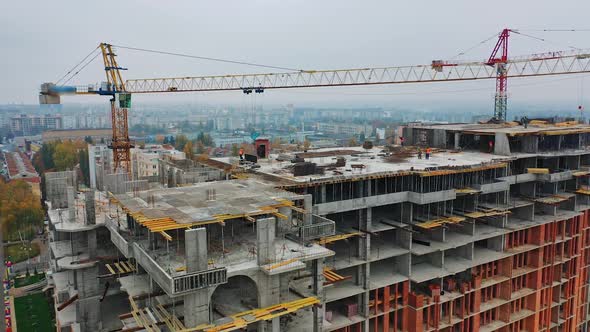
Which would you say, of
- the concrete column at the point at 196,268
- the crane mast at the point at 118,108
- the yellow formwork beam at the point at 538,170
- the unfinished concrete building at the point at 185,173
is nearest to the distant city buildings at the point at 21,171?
the crane mast at the point at 118,108

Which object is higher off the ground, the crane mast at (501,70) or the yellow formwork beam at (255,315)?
the crane mast at (501,70)

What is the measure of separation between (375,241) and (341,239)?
16.9 ft

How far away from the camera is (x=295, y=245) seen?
2722cm

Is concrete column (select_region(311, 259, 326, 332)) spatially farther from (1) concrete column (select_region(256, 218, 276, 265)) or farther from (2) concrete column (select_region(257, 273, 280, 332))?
(1) concrete column (select_region(256, 218, 276, 265))

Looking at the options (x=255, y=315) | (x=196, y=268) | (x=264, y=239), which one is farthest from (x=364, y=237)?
(x=196, y=268)

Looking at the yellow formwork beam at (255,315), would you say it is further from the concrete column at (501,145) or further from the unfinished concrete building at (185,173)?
the concrete column at (501,145)

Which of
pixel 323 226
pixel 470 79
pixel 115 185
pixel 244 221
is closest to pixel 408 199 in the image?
pixel 323 226

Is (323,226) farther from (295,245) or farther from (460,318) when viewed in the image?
(460,318)

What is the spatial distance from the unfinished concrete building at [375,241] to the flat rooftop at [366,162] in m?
→ 0.19

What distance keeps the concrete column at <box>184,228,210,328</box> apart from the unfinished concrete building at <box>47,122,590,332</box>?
63 millimetres

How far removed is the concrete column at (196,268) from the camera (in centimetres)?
2130

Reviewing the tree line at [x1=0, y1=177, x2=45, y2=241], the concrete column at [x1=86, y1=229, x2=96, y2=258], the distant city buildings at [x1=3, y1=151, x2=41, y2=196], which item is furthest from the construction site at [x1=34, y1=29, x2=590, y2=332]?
the distant city buildings at [x1=3, y1=151, x2=41, y2=196]

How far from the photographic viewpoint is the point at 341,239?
3659 centimetres

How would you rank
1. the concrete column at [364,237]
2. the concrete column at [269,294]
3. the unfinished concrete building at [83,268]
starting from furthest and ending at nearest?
the concrete column at [364,237] < the unfinished concrete building at [83,268] < the concrete column at [269,294]
